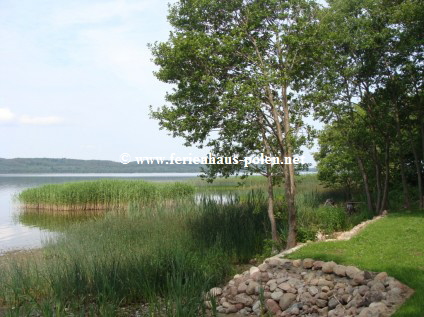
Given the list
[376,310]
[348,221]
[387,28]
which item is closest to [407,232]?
[348,221]

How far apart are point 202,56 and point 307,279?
5414mm

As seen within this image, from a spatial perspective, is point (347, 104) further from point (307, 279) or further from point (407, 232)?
point (307, 279)

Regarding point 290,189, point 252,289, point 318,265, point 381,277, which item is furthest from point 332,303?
point 290,189

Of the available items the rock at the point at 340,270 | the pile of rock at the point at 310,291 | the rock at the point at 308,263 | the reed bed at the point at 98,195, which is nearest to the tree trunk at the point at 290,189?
the pile of rock at the point at 310,291

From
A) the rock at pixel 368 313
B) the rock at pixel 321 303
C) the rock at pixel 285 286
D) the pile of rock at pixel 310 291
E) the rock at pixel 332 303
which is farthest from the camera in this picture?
the rock at pixel 285 286

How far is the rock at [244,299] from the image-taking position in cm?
742

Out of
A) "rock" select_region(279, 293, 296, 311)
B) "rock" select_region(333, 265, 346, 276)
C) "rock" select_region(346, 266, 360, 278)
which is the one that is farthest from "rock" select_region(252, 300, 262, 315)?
"rock" select_region(346, 266, 360, 278)

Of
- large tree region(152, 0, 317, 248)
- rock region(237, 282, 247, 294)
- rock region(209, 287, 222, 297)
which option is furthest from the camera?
large tree region(152, 0, 317, 248)

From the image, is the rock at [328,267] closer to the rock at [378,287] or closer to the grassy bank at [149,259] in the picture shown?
the rock at [378,287]

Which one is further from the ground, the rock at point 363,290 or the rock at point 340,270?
the rock at point 340,270

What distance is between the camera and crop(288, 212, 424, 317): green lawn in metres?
6.48

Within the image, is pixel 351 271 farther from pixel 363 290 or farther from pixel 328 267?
pixel 363 290

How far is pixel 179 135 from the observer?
1125 centimetres

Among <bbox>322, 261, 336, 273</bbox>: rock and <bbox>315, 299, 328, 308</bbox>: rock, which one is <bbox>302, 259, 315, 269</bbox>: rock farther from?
<bbox>315, 299, 328, 308</bbox>: rock
